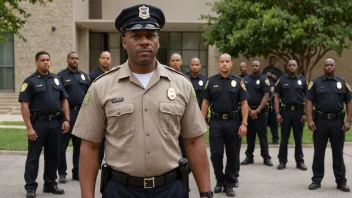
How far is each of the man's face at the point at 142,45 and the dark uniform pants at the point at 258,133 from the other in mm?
7225

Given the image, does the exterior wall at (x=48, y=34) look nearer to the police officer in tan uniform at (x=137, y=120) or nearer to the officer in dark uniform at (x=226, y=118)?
the officer in dark uniform at (x=226, y=118)

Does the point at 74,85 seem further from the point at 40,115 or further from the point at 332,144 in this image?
the point at 332,144

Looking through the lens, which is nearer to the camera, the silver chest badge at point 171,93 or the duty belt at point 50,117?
the silver chest badge at point 171,93

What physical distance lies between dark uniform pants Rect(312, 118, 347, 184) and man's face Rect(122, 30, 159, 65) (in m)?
5.26

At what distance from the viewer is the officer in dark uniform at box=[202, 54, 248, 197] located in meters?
7.33

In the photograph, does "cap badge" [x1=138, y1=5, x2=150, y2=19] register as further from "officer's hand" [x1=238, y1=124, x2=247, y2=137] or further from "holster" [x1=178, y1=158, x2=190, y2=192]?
"officer's hand" [x1=238, y1=124, x2=247, y2=137]

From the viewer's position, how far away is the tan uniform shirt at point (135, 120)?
3072 millimetres

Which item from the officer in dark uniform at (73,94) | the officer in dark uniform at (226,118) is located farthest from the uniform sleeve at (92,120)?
the officer in dark uniform at (73,94)

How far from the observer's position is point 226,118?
7387 mm

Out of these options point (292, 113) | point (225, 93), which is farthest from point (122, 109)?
point (292, 113)

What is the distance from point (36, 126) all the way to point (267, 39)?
38.0 ft

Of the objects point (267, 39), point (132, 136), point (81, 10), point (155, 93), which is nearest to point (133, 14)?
point (155, 93)

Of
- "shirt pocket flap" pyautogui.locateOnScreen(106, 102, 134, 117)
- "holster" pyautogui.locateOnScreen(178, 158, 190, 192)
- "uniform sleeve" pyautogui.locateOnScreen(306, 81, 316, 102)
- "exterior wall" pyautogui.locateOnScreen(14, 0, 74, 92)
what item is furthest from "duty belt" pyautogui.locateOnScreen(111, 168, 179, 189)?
"exterior wall" pyautogui.locateOnScreen(14, 0, 74, 92)

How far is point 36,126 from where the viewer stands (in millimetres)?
6945
